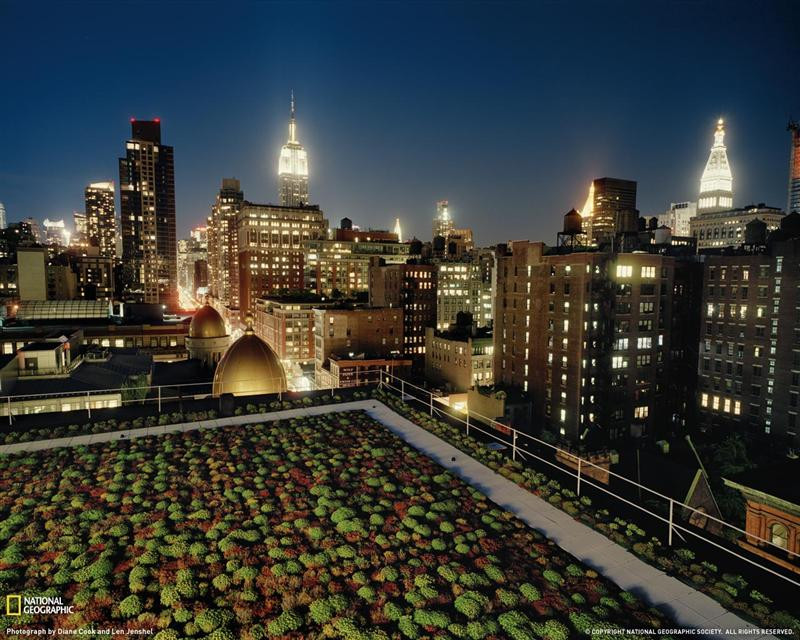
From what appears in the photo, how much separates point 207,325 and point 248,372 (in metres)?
33.5

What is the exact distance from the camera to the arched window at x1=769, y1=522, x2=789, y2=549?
30625mm

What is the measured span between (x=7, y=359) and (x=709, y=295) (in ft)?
334

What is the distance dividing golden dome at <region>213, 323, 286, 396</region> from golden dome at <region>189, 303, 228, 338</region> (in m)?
30.7

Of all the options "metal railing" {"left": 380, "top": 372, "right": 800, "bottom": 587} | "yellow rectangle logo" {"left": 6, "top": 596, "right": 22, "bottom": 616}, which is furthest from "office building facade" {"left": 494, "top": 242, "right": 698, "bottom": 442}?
"yellow rectangle logo" {"left": 6, "top": 596, "right": 22, "bottom": 616}

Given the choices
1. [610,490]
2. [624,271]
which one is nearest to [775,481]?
[610,490]

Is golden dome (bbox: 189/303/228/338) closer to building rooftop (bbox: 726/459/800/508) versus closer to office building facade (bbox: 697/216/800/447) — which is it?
building rooftop (bbox: 726/459/800/508)

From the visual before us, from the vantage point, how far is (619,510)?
1605 centimetres

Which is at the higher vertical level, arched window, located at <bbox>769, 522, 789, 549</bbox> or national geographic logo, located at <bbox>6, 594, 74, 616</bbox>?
national geographic logo, located at <bbox>6, 594, 74, 616</bbox>

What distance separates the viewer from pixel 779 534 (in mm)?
30969

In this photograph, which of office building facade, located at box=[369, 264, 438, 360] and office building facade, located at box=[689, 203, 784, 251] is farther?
office building facade, located at box=[689, 203, 784, 251]

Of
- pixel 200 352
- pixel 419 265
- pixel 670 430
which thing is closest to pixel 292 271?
pixel 419 265

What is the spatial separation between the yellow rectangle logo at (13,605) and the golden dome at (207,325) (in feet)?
196

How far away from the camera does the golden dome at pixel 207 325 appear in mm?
68375

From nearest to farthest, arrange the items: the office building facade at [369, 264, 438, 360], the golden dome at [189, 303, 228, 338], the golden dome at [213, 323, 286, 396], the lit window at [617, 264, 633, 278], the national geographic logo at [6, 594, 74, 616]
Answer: the national geographic logo at [6, 594, 74, 616] → the golden dome at [213, 323, 286, 396] → the golden dome at [189, 303, 228, 338] → the lit window at [617, 264, 633, 278] → the office building facade at [369, 264, 438, 360]
